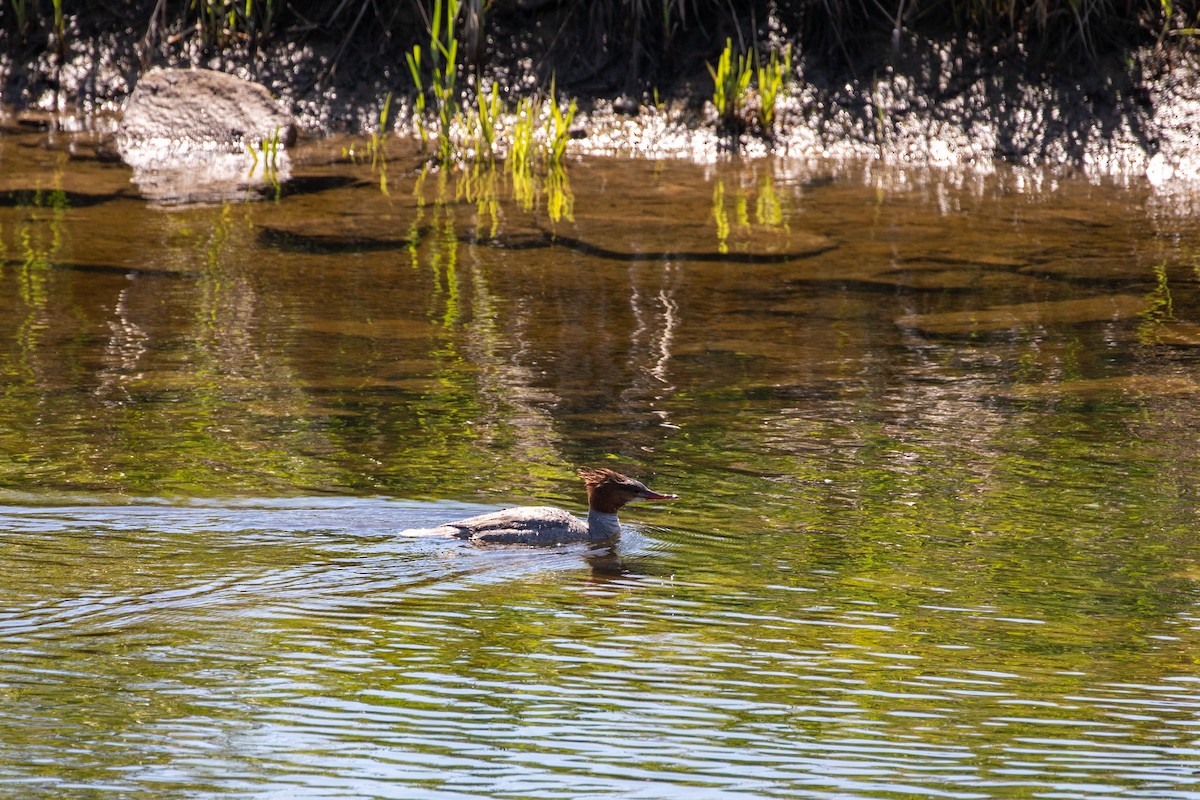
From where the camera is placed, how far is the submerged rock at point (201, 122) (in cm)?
1541

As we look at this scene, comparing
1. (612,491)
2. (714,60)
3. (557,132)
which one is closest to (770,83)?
(714,60)

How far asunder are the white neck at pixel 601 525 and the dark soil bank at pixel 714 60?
970 cm

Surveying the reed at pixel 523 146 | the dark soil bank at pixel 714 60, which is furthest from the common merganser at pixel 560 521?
the dark soil bank at pixel 714 60

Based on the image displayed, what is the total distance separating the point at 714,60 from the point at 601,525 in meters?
10.5

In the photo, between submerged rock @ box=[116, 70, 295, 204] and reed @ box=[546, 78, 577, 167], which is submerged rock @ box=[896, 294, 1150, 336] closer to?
reed @ box=[546, 78, 577, 167]

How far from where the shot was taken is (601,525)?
613 cm

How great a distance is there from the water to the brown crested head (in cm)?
18

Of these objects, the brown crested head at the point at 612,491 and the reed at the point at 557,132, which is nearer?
the brown crested head at the point at 612,491

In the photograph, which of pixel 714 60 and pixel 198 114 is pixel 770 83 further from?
pixel 198 114

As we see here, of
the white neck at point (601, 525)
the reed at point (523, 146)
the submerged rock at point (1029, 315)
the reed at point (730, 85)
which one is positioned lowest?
the white neck at point (601, 525)

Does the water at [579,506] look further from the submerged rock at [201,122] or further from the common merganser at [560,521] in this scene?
the submerged rock at [201,122]

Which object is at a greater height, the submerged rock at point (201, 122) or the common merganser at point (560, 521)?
the submerged rock at point (201, 122)

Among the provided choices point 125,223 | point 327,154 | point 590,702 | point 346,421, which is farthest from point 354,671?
point 327,154

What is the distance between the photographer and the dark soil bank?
1495cm
